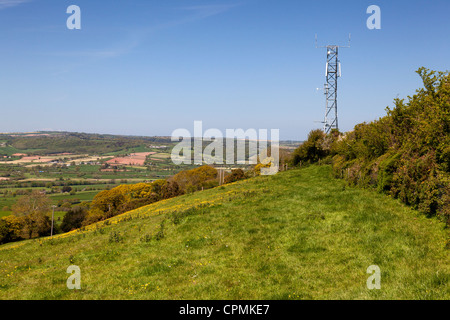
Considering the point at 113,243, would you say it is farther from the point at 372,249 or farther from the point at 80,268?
the point at 372,249

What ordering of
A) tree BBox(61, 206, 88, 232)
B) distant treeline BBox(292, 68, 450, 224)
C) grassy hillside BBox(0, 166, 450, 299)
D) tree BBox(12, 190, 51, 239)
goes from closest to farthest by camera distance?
grassy hillside BBox(0, 166, 450, 299) < distant treeline BBox(292, 68, 450, 224) < tree BBox(12, 190, 51, 239) < tree BBox(61, 206, 88, 232)

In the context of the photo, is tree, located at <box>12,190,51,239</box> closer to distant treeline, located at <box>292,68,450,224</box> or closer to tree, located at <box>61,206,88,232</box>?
tree, located at <box>61,206,88,232</box>

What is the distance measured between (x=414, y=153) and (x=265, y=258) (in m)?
9.45

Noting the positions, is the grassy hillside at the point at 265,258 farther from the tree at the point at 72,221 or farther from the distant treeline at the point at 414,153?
the tree at the point at 72,221

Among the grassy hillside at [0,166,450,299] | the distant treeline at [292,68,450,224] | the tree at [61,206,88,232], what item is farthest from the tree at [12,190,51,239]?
the distant treeline at [292,68,450,224]

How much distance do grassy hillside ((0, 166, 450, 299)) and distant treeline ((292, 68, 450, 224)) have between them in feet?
3.05

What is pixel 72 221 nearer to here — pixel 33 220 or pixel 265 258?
pixel 33 220

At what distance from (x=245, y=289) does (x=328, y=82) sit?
1512 inches

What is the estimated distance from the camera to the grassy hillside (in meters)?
8.40

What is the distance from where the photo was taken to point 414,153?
46.6ft

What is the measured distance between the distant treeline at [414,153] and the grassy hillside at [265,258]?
3.05 ft

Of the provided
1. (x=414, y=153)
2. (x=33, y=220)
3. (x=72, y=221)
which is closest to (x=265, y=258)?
(x=414, y=153)

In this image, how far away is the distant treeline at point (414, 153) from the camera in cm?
1165
